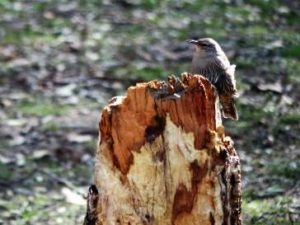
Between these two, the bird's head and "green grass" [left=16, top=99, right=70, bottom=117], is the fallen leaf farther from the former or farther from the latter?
the bird's head

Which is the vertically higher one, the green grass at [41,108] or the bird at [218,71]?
the bird at [218,71]

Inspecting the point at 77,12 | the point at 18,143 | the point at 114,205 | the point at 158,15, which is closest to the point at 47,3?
the point at 77,12

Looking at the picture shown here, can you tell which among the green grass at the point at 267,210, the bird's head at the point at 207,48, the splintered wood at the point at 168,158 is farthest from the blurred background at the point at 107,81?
the splintered wood at the point at 168,158

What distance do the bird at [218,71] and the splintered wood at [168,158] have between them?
101 centimetres

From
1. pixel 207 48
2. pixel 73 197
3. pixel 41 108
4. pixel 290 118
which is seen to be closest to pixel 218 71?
pixel 207 48

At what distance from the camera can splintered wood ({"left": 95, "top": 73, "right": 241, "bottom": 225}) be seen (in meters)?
3.82

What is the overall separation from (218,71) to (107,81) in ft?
14.2

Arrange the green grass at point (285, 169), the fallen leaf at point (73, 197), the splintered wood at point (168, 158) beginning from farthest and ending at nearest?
the fallen leaf at point (73, 197) < the green grass at point (285, 169) < the splintered wood at point (168, 158)

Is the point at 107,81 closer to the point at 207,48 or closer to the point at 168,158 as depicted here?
the point at 207,48

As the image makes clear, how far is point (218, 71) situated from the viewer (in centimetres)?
499

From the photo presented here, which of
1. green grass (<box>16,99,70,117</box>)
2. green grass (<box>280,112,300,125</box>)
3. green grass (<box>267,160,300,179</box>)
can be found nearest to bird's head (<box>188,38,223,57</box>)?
green grass (<box>267,160,300,179</box>)

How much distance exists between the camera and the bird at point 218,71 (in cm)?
490

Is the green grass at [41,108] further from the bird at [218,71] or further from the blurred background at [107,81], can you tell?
the bird at [218,71]

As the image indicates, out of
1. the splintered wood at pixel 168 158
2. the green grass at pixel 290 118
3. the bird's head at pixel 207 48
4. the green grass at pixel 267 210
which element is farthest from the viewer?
the green grass at pixel 290 118
